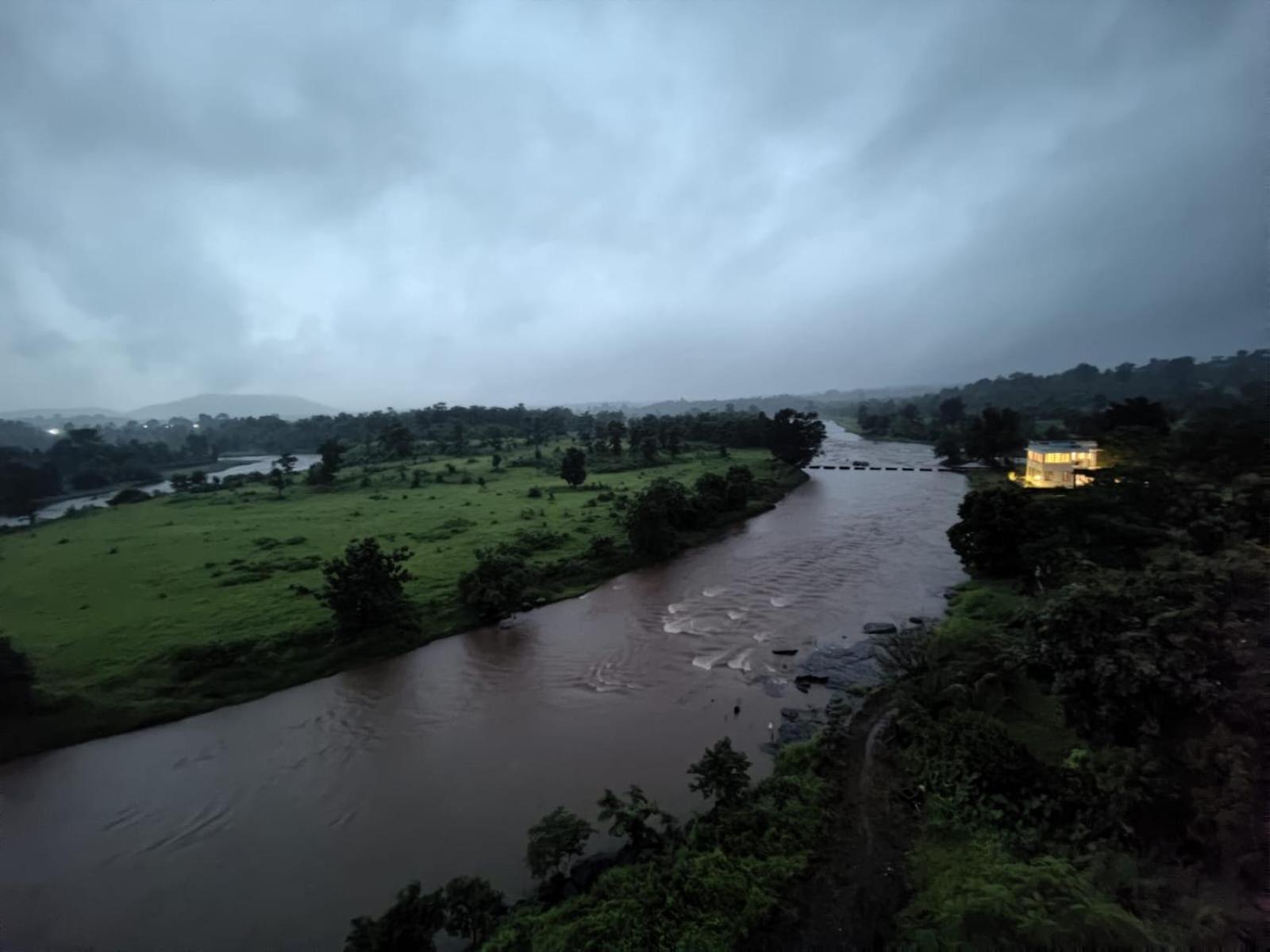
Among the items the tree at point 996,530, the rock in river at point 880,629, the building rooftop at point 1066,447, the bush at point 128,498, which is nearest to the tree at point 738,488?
the tree at point 996,530

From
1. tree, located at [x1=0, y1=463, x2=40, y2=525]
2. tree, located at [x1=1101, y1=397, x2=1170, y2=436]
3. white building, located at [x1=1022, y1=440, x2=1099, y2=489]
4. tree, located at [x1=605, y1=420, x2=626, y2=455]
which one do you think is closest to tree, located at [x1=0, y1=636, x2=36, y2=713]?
tree, located at [x1=0, y1=463, x2=40, y2=525]

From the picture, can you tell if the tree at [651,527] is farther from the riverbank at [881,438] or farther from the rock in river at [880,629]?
the riverbank at [881,438]

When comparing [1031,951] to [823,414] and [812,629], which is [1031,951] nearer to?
[812,629]

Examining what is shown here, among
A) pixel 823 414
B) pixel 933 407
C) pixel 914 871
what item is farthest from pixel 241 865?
pixel 823 414

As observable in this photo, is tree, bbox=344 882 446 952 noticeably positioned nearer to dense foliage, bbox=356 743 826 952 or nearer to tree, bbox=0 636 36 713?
dense foliage, bbox=356 743 826 952

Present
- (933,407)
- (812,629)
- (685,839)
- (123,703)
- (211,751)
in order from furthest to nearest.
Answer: (933,407) < (812,629) < (123,703) < (211,751) < (685,839)
